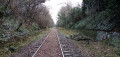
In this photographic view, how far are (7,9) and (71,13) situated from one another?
1520 inches

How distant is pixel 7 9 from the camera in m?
11.4

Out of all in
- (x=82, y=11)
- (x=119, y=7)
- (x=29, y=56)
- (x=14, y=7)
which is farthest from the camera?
(x=82, y=11)

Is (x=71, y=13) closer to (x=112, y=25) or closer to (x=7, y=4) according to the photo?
(x=112, y=25)

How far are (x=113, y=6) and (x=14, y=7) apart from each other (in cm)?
1068

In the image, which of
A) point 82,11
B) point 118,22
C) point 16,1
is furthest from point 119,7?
point 82,11

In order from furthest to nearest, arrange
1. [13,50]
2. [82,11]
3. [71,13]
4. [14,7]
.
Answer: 1. [71,13]
2. [82,11]
3. [14,7]
4. [13,50]

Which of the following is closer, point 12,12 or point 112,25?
point 12,12

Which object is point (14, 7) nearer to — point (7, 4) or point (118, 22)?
point (7, 4)

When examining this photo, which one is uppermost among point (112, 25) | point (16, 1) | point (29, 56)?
point (16, 1)

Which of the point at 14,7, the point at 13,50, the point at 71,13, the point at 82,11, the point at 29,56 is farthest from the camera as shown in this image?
the point at 71,13

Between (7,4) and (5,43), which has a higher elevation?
(7,4)

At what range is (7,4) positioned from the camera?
10.5 m

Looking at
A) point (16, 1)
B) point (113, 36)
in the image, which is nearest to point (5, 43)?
point (16, 1)

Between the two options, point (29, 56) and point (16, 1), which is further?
point (16, 1)
